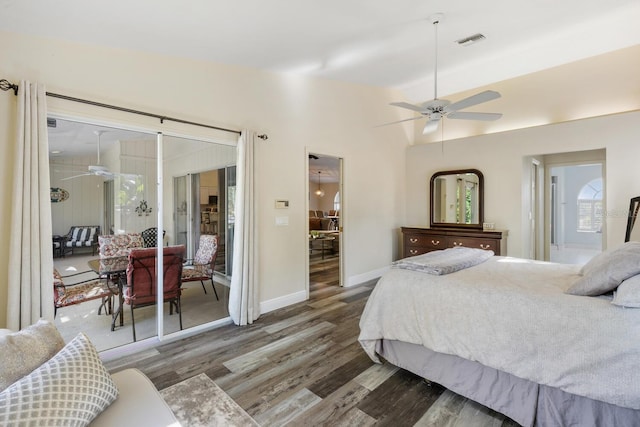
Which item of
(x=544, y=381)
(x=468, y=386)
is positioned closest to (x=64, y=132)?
(x=468, y=386)

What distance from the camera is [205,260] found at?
3822 mm

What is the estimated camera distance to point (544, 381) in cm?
170

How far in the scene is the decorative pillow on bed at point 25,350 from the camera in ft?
3.60

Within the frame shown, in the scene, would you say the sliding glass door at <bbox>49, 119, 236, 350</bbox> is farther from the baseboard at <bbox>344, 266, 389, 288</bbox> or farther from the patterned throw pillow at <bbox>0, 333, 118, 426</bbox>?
the baseboard at <bbox>344, 266, 389, 288</bbox>

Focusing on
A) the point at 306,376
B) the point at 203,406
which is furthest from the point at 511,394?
the point at 203,406

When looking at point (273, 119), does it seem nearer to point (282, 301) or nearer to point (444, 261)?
point (282, 301)

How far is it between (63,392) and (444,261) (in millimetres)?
2616

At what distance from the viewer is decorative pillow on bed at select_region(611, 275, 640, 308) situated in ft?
5.09

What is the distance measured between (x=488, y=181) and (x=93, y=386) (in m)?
5.70

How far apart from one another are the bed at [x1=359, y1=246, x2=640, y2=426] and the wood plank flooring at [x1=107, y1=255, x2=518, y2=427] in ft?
0.50

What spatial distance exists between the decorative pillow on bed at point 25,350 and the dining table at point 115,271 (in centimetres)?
182

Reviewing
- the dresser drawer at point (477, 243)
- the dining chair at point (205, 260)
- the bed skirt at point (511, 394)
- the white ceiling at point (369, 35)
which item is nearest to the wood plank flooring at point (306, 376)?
the bed skirt at point (511, 394)

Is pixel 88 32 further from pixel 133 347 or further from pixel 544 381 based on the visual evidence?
pixel 544 381

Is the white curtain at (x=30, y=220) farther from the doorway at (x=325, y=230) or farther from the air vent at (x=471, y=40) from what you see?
the air vent at (x=471, y=40)
